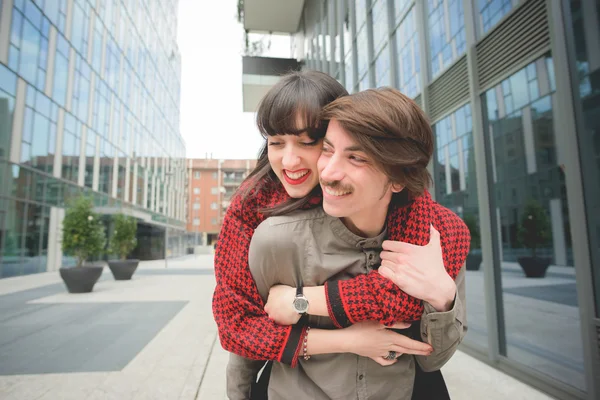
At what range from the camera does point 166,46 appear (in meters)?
39.9

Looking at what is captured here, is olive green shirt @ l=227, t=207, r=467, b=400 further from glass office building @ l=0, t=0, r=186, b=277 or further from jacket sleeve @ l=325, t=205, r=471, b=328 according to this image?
glass office building @ l=0, t=0, r=186, b=277

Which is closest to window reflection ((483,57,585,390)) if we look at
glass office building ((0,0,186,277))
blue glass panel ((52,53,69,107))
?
glass office building ((0,0,186,277))

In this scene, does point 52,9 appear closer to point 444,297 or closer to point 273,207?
point 273,207

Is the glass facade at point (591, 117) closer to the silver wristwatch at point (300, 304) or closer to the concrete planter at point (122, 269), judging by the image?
the silver wristwatch at point (300, 304)

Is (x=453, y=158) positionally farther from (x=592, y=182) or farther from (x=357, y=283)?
(x=357, y=283)

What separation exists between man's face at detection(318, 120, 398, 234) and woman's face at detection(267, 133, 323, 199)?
0.20 m

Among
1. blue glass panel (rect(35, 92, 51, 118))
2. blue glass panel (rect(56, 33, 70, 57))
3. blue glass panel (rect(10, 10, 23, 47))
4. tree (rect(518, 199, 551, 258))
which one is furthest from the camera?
blue glass panel (rect(56, 33, 70, 57))

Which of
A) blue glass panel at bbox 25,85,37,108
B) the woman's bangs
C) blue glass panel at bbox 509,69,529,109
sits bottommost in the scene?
the woman's bangs

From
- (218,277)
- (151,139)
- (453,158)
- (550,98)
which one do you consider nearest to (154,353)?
(218,277)

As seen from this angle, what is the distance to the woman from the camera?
52.9 inches

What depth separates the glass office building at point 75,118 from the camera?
1530 cm

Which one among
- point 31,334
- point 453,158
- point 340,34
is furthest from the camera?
point 340,34

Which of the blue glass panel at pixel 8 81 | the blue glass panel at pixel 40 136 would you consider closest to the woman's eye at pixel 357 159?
the blue glass panel at pixel 8 81

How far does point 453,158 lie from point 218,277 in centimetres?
474
